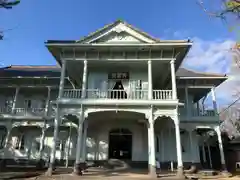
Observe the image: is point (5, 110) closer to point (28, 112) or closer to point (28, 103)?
point (28, 103)

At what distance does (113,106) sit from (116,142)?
4.53m

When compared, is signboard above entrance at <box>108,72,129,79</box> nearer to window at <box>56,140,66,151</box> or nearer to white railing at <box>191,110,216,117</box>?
white railing at <box>191,110,216,117</box>

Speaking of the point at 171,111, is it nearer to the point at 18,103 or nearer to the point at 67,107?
the point at 67,107

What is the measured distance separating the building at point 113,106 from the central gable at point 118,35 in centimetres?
7

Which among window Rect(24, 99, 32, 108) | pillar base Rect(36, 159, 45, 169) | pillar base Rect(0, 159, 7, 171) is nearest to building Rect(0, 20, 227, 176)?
window Rect(24, 99, 32, 108)

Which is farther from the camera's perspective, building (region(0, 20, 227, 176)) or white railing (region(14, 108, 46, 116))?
white railing (region(14, 108, 46, 116))

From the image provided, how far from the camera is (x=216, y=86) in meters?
18.9

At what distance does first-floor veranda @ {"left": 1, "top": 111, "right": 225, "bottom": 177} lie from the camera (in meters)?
16.9

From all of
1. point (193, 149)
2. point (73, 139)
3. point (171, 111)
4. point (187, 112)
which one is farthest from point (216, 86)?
point (73, 139)

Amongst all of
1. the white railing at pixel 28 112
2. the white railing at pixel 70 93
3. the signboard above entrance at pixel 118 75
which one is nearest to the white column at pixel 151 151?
the signboard above entrance at pixel 118 75

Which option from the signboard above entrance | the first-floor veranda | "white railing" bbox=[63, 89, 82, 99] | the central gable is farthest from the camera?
the signboard above entrance

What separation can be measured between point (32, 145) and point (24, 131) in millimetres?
1499

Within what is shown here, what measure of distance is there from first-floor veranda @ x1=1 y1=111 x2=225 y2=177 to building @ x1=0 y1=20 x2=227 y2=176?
0.24 ft

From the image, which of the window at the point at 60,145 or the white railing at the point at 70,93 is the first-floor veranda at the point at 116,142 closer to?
the window at the point at 60,145
